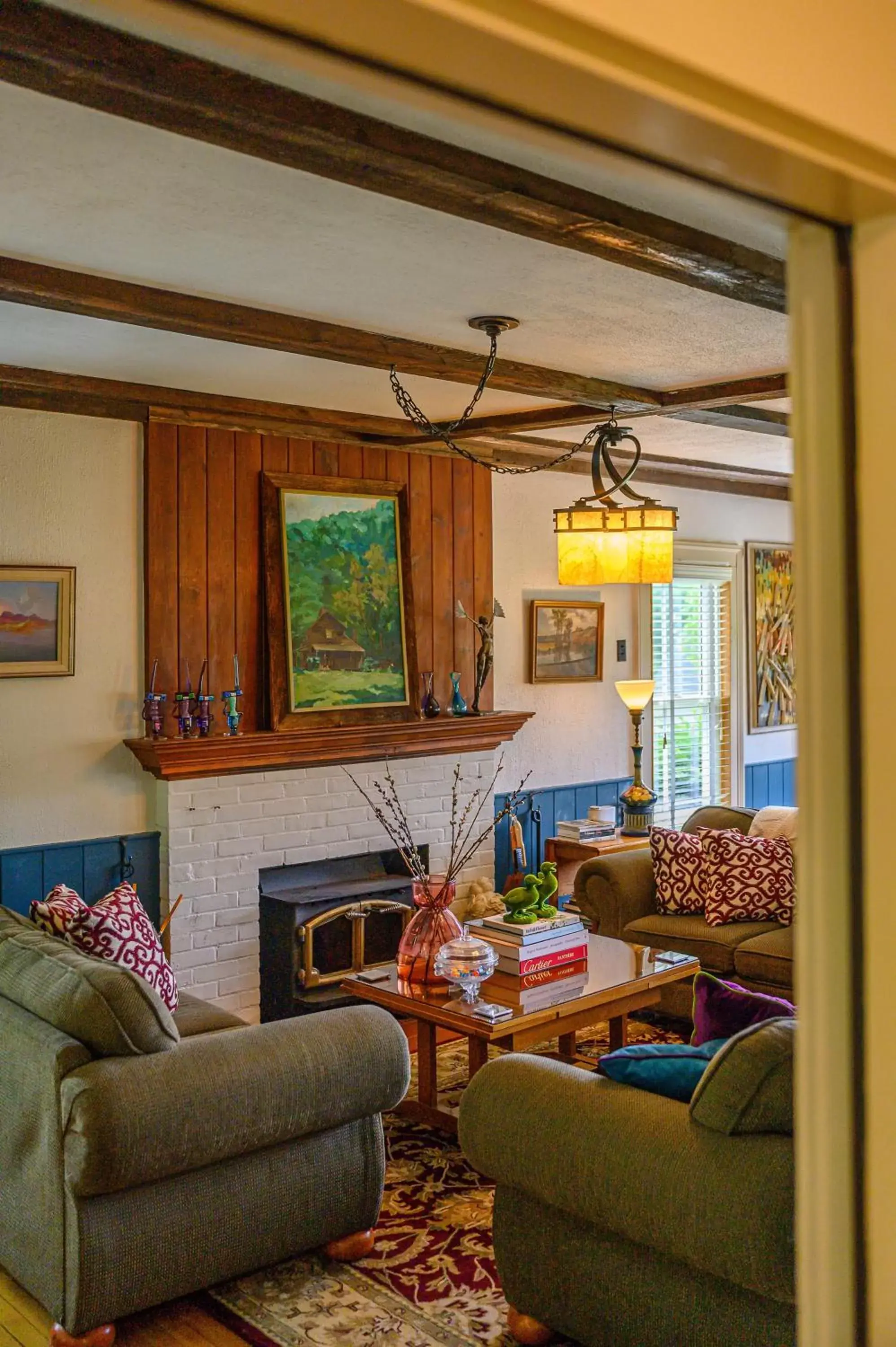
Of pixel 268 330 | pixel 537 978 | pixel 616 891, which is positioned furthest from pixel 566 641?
pixel 268 330

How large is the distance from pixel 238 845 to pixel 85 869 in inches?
25.6

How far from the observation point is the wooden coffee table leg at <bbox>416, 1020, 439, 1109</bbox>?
3998 mm

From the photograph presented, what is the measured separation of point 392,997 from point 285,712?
5.27 feet

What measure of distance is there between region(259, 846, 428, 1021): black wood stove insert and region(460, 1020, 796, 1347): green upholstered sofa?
233 centimetres

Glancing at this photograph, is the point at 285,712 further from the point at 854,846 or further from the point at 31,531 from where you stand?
the point at 854,846

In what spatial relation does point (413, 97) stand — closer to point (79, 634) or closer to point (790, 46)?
point (790, 46)

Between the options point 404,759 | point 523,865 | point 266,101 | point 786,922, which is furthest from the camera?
point 523,865

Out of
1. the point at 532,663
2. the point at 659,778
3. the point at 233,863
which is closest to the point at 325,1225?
the point at 233,863

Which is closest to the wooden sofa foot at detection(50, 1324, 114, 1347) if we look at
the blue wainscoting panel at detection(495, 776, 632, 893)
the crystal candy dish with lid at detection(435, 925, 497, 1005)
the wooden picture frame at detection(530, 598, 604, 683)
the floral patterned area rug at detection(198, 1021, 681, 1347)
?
the floral patterned area rug at detection(198, 1021, 681, 1347)

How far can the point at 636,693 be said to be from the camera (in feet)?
20.9

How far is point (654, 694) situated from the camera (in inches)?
277

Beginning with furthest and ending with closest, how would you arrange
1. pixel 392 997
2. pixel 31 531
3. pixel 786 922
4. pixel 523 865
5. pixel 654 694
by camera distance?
pixel 654 694 < pixel 523 865 < pixel 786 922 < pixel 31 531 < pixel 392 997

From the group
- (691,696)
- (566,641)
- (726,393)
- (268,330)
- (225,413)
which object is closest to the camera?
(268,330)

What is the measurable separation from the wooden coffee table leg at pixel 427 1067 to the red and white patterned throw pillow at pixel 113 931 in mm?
856
